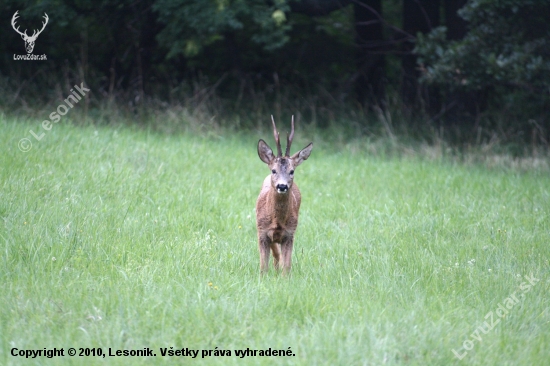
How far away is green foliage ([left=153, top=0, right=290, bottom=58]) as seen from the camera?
12.2 metres

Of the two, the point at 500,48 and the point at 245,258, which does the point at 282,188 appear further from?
the point at 500,48

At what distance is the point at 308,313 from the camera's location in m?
4.85

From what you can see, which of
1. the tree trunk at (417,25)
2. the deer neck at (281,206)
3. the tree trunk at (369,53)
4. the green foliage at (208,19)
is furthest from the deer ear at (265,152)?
the tree trunk at (369,53)

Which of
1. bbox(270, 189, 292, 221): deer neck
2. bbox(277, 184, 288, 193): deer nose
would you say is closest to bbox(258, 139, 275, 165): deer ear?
bbox(270, 189, 292, 221): deer neck

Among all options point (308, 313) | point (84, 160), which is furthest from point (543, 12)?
point (308, 313)

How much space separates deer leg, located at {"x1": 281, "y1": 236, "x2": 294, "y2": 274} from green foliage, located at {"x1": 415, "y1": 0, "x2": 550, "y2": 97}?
6820mm

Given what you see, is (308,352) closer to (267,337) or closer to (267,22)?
(267,337)

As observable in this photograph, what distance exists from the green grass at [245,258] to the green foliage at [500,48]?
2.16 meters

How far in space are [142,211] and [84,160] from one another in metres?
1.67

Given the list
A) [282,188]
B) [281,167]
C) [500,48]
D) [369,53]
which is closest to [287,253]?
[282,188]

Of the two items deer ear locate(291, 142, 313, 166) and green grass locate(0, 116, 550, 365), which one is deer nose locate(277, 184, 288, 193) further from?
green grass locate(0, 116, 550, 365)

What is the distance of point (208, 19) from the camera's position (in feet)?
40.0

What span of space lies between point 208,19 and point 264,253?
7277 mm

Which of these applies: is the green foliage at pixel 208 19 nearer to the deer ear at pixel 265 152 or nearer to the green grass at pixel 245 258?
the green grass at pixel 245 258
